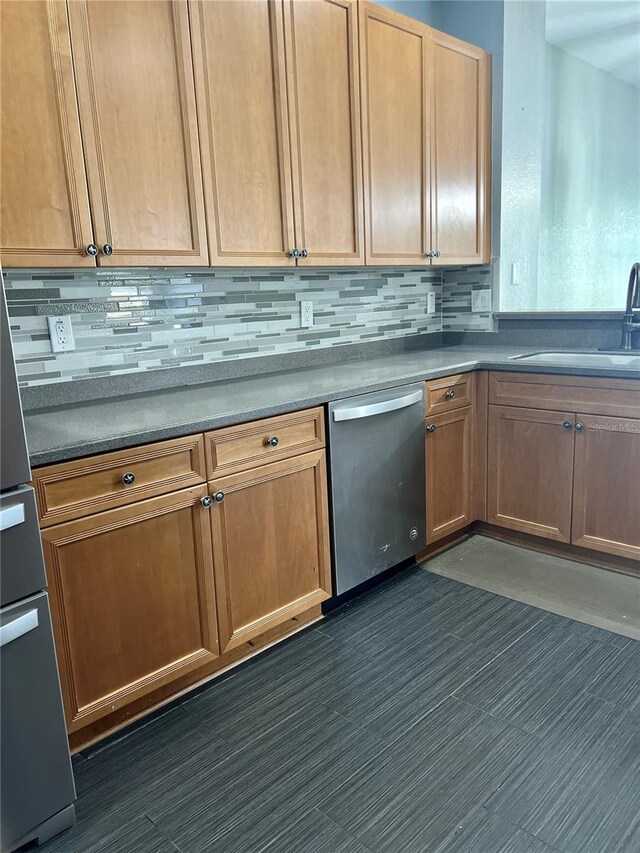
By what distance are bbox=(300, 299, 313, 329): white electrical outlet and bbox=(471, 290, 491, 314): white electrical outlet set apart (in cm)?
105

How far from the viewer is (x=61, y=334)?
6.59ft

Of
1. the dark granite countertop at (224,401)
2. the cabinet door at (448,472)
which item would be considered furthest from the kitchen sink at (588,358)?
the cabinet door at (448,472)

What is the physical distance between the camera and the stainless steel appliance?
48.9 inches

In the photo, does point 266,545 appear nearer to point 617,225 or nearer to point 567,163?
point 617,225

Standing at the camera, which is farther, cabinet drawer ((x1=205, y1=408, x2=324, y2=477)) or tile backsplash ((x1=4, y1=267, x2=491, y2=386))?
tile backsplash ((x1=4, y1=267, x2=491, y2=386))

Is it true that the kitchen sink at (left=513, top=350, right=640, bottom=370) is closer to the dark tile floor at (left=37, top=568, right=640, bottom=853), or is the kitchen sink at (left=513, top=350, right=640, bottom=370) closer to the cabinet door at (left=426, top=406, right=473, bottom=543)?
the cabinet door at (left=426, top=406, right=473, bottom=543)

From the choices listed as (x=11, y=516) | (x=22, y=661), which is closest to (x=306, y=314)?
(x=11, y=516)

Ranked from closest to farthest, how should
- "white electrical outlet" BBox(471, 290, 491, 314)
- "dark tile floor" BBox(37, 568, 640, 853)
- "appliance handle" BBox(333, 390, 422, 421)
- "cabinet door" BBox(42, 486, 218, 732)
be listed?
"dark tile floor" BBox(37, 568, 640, 853) < "cabinet door" BBox(42, 486, 218, 732) < "appliance handle" BBox(333, 390, 422, 421) < "white electrical outlet" BBox(471, 290, 491, 314)

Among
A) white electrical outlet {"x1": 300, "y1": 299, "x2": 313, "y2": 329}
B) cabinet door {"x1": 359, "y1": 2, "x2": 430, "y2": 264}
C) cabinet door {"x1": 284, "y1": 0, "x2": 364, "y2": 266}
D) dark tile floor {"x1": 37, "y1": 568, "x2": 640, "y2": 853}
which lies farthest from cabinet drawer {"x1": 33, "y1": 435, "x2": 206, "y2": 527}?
cabinet door {"x1": 359, "y1": 2, "x2": 430, "y2": 264}

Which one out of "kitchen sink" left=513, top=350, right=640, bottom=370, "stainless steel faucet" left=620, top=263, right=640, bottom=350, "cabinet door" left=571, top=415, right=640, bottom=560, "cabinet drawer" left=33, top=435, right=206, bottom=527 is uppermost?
"stainless steel faucet" left=620, top=263, right=640, bottom=350

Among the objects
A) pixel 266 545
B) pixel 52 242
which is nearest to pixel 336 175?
pixel 52 242

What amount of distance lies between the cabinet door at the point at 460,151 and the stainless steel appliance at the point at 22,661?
2.19m

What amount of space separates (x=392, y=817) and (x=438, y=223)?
7.85ft

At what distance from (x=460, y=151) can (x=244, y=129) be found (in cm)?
129
